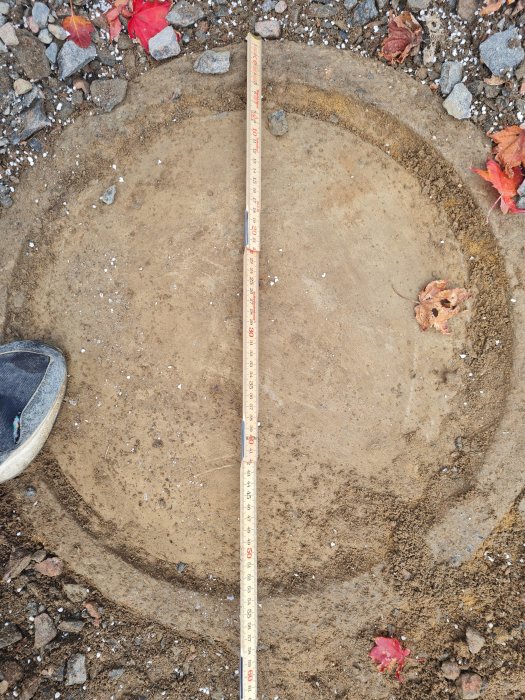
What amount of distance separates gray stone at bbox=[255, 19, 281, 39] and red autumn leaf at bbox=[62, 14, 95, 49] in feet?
3.90

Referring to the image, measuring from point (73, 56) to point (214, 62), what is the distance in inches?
39.3

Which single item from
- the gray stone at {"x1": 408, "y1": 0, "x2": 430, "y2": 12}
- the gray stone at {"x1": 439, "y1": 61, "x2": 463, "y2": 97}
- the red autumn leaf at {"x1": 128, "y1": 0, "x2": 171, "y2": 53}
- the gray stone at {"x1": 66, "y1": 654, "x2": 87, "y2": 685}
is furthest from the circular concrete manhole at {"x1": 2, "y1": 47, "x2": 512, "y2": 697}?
the gray stone at {"x1": 408, "y1": 0, "x2": 430, "y2": 12}

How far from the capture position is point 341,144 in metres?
3.39

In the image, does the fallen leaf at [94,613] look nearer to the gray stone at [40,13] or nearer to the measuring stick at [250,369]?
the measuring stick at [250,369]

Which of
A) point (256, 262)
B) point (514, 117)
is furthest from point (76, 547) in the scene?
point (514, 117)

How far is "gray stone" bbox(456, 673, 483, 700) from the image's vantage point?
10.7 ft

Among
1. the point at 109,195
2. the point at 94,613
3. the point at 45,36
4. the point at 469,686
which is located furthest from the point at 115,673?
the point at 45,36

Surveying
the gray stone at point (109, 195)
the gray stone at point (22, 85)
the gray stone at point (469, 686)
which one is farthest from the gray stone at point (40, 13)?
the gray stone at point (469, 686)

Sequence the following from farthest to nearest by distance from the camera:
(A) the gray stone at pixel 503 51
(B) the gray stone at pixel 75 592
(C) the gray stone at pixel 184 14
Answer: (B) the gray stone at pixel 75 592 < (C) the gray stone at pixel 184 14 < (A) the gray stone at pixel 503 51

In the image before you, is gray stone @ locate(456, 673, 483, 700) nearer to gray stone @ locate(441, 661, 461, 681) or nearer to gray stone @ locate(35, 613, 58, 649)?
gray stone @ locate(441, 661, 461, 681)

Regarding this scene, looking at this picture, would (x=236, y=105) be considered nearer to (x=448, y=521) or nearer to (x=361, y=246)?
(x=361, y=246)

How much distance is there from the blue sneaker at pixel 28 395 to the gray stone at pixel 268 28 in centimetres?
272

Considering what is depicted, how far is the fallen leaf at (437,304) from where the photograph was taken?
3.35 meters

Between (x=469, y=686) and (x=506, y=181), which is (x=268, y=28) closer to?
(x=506, y=181)
